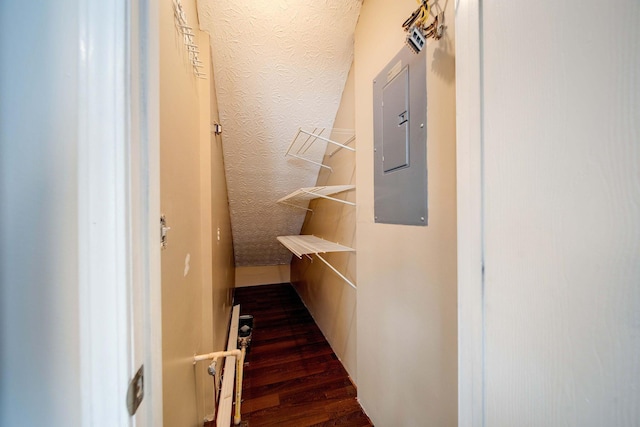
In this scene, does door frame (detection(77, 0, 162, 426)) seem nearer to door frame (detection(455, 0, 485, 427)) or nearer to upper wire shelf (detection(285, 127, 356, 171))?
door frame (detection(455, 0, 485, 427))

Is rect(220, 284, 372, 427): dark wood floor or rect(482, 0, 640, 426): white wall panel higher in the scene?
rect(482, 0, 640, 426): white wall panel

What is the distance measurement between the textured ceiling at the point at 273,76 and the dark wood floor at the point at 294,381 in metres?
1.55

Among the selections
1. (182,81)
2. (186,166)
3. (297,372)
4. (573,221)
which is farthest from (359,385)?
(182,81)

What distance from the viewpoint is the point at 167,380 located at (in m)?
0.57

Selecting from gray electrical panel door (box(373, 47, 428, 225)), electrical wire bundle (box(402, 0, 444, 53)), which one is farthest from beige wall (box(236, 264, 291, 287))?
electrical wire bundle (box(402, 0, 444, 53))

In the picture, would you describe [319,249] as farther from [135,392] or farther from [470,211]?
[135,392]

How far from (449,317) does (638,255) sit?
0.53 m

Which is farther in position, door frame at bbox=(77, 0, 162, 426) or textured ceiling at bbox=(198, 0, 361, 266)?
textured ceiling at bbox=(198, 0, 361, 266)

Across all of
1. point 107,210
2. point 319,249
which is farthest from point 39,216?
point 319,249

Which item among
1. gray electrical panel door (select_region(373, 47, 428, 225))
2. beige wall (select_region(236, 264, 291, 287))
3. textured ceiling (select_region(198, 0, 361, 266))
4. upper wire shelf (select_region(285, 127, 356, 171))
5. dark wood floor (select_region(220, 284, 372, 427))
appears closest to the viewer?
gray electrical panel door (select_region(373, 47, 428, 225))

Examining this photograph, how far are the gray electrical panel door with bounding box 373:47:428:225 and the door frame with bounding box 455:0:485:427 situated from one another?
267 mm

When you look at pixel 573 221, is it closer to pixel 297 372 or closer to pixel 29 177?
pixel 29 177

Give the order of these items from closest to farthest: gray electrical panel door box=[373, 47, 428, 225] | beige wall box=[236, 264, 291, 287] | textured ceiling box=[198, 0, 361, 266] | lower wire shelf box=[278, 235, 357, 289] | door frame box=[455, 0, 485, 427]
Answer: door frame box=[455, 0, 485, 427]
gray electrical panel door box=[373, 47, 428, 225]
textured ceiling box=[198, 0, 361, 266]
lower wire shelf box=[278, 235, 357, 289]
beige wall box=[236, 264, 291, 287]

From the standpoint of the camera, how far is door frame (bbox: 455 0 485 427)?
474mm
